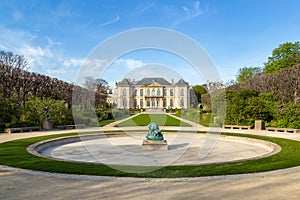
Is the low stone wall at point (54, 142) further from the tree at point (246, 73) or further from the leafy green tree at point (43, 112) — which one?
the tree at point (246, 73)

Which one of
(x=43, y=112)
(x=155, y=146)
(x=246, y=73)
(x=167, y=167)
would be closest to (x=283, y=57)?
(x=246, y=73)

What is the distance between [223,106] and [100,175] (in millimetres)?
19908

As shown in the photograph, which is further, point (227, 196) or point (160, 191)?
point (160, 191)

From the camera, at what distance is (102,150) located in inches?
446

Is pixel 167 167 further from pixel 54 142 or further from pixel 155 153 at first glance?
pixel 54 142

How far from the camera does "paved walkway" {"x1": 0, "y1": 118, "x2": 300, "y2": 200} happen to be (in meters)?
5.03

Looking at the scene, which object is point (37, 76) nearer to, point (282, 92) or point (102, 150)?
point (102, 150)

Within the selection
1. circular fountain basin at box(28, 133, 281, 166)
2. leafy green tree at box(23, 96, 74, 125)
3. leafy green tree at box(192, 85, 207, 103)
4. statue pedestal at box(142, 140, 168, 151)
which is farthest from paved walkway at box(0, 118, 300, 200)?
leafy green tree at box(192, 85, 207, 103)

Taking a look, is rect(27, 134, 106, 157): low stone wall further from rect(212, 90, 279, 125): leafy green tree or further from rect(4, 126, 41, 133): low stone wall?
rect(212, 90, 279, 125): leafy green tree

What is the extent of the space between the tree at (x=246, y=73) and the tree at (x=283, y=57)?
8.38 m

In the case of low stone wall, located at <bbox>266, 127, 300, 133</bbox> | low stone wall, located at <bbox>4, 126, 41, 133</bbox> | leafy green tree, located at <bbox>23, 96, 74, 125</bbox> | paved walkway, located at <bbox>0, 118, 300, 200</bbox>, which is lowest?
paved walkway, located at <bbox>0, 118, 300, 200</bbox>

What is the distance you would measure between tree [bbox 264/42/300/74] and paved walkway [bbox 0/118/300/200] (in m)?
41.5

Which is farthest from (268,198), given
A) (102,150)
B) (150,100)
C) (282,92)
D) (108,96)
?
(150,100)

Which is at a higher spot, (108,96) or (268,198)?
(108,96)
